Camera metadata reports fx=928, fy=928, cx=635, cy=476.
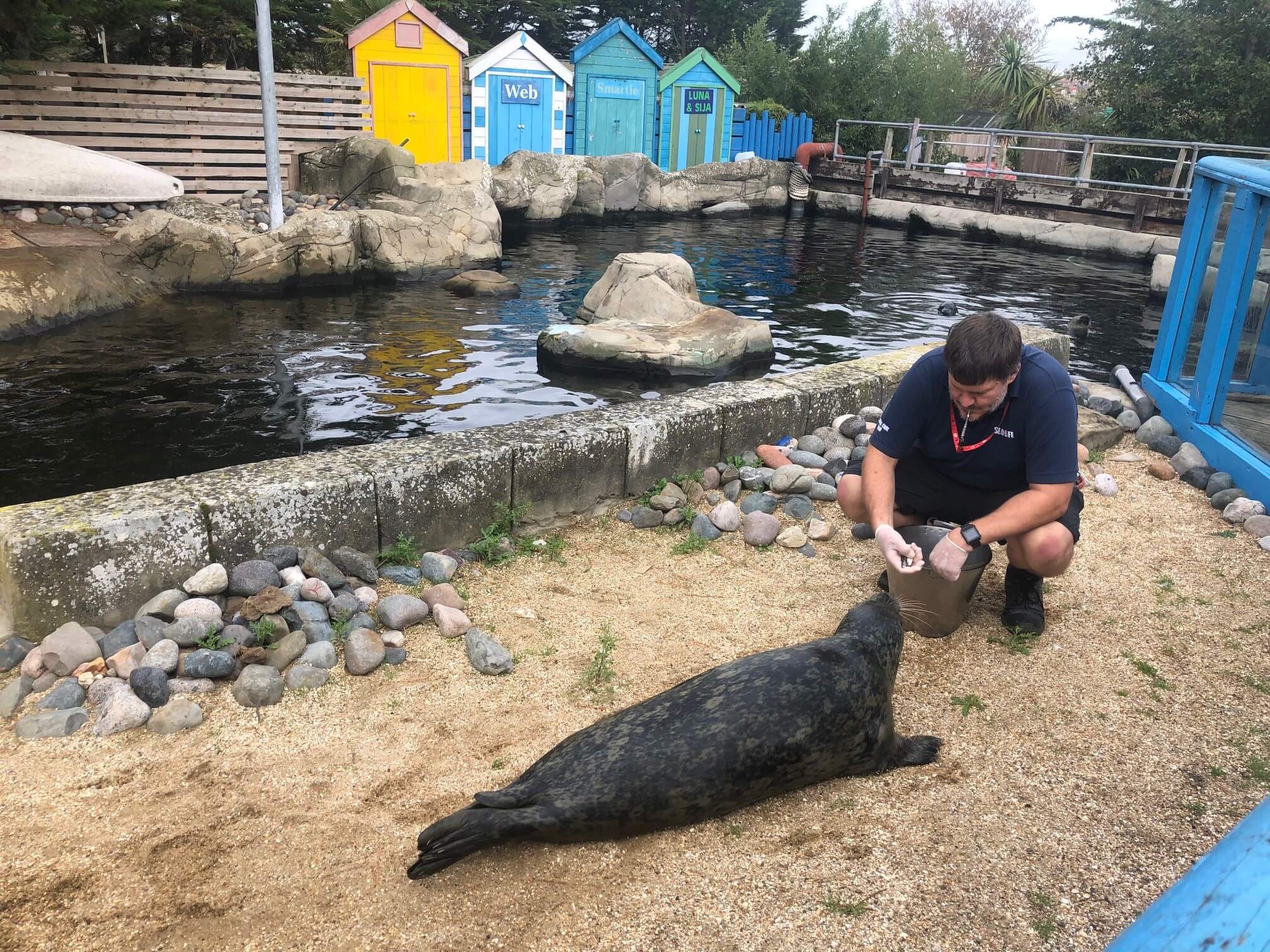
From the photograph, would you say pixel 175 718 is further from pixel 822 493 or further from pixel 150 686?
pixel 822 493

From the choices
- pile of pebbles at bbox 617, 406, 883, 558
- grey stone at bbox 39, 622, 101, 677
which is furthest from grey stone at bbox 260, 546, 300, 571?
pile of pebbles at bbox 617, 406, 883, 558

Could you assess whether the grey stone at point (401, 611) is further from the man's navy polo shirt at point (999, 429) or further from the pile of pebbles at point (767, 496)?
the man's navy polo shirt at point (999, 429)

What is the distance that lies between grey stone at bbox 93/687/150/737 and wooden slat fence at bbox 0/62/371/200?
46.8ft

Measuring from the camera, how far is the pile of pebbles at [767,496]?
466 centimetres

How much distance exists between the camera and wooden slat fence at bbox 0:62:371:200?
14367 mm

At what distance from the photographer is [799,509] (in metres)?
4.92

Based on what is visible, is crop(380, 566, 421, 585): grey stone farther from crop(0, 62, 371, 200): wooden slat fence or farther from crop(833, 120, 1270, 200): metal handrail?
crop(833, 120, 1270, 200): metal handrail

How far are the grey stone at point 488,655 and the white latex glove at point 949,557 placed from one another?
1646mm

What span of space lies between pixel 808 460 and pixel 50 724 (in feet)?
12.7

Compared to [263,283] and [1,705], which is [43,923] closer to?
[1,705]

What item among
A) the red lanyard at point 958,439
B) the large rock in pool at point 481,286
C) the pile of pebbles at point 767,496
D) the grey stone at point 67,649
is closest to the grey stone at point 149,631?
the grey stone at point 67,649

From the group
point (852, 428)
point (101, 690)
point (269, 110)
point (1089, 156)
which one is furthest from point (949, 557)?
point (1089, 156)

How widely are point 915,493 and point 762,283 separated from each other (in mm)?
10231

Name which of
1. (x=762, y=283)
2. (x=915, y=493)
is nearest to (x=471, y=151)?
(x=762, y=283)
